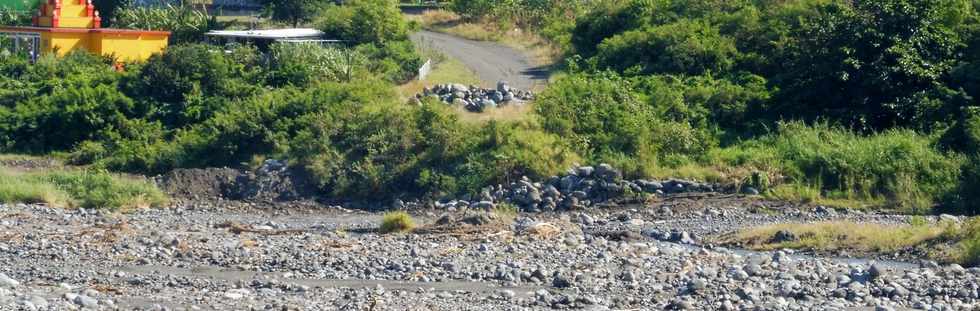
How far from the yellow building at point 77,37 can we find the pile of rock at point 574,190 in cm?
1553

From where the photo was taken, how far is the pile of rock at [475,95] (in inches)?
1265

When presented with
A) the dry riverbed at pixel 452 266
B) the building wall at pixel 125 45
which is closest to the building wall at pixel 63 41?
the building wall at pixel 125 45

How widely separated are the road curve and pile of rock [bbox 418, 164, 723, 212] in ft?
26.3

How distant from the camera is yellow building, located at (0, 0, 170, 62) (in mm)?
40219

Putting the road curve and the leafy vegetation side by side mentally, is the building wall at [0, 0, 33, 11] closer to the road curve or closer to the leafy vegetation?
the road curve

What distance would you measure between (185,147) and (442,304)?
16.3 meters

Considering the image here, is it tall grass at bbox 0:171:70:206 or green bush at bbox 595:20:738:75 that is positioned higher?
green bush at bbox 595:20:738:75

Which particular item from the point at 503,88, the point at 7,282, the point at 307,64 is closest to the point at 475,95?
the point at 503,88

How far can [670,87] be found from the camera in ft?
106

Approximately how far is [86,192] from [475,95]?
9151mm

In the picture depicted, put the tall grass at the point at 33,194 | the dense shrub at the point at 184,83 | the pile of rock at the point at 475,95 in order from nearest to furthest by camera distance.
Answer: the tall grass at the point at 33,194, the pile of rock at the point at 475,95, the dense shrub at the point at 184,83

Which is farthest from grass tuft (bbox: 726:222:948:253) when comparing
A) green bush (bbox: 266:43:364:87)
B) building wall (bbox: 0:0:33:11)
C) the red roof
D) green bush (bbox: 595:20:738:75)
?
building wall (bbox: 0:0:33:11)

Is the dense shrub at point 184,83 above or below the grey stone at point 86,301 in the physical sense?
below

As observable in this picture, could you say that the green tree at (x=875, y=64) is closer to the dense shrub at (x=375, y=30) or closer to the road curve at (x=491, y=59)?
the road curve at (x=491, y=59)
